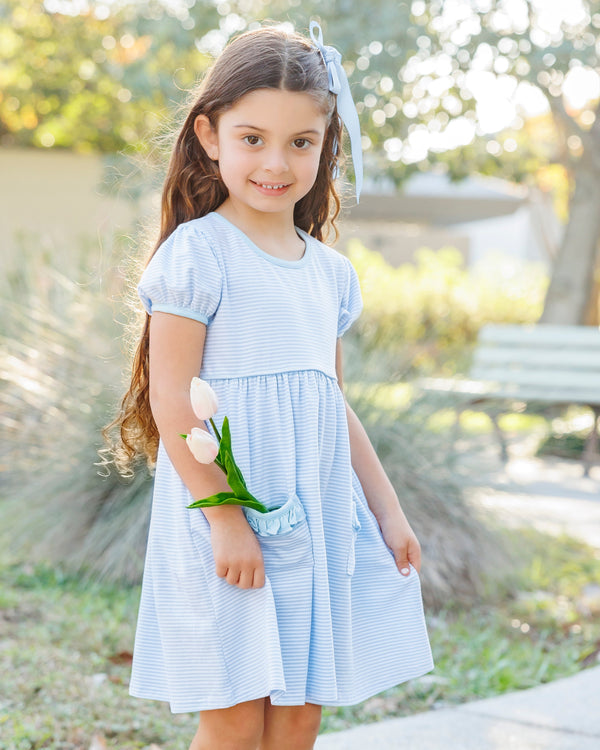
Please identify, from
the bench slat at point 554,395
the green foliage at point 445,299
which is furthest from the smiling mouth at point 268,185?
the green foliage at point 445,299

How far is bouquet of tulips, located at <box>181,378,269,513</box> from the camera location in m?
1.52

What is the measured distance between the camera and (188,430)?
5.59 ft

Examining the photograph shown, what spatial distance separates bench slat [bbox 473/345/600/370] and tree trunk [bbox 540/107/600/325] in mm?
1157

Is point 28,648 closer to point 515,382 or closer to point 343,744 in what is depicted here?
point 343,744

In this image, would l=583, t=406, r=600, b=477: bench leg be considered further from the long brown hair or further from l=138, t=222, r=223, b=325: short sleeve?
l=138, t=222, r=223, b=325: short sleeve

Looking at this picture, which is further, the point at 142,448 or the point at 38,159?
the point at 38,159

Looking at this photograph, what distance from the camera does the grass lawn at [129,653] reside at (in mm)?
2684

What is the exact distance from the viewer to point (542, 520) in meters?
5.25

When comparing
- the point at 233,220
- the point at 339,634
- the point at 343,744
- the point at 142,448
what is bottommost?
the point at 343,744

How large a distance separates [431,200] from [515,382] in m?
8.62

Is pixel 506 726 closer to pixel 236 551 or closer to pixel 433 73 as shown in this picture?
pixel 236 551

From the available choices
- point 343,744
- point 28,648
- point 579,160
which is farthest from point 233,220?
point 579,160

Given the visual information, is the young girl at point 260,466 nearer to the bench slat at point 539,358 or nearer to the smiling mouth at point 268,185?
the smiling mouth at point 268,185

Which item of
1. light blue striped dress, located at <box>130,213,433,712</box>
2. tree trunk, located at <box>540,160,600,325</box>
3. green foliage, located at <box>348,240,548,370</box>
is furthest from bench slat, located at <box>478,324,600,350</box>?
light blue striped dress, located at <box>130,213,433,712</box>
